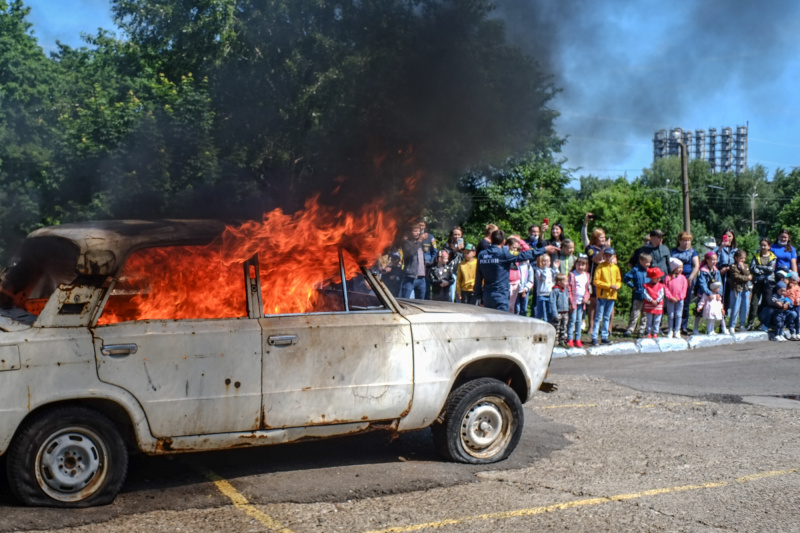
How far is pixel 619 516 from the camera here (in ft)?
15.9

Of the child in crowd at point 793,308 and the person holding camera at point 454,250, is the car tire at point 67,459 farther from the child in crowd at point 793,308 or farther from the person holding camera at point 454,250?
the child in crowd at point 793,308

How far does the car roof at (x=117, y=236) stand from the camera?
4820 mm

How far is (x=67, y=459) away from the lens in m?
4.68

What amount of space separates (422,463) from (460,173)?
371cm

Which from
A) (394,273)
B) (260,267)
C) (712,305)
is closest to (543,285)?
(394,273)

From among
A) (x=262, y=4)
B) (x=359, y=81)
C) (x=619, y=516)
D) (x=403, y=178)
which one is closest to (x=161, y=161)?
(x=262, y=4)

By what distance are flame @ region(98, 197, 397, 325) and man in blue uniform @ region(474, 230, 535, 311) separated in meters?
5.25

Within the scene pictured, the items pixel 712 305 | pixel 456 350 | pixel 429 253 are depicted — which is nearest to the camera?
pixel 456 350

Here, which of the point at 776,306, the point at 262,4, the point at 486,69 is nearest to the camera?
the point at 486,69

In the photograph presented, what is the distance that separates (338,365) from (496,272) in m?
6.10

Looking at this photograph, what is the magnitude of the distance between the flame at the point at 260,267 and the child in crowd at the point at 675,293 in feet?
29.2

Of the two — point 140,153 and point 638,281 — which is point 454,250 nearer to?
point 638,281

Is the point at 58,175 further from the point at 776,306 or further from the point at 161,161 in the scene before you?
the point at 776,306

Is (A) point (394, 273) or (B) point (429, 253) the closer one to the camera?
(A) point (394, 273)
